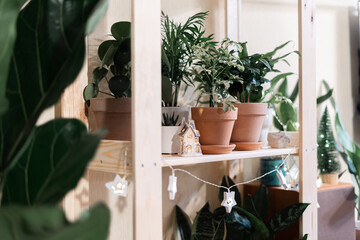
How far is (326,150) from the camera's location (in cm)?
187

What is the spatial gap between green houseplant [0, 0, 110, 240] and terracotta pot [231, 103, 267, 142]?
1.02 meters

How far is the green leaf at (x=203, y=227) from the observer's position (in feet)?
4.60

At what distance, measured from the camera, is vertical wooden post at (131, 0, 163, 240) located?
3.18ft

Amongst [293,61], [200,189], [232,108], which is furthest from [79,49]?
[293,61]

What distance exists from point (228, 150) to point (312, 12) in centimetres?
59

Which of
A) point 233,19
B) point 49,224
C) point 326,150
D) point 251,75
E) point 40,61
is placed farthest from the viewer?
point 326,150

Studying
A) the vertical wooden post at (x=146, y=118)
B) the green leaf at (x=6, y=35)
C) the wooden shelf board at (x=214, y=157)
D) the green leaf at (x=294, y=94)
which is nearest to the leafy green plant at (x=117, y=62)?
the vertical wooden post at (x=146, y=118)

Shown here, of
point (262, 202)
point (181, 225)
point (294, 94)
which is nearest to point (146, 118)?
point (181, 225)

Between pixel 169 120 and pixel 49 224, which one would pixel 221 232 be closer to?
pixel 169 120

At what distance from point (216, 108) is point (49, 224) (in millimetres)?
1042

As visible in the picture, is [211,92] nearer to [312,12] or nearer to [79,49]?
[312,12]

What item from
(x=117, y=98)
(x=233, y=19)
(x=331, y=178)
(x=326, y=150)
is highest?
(x=233, y=19)

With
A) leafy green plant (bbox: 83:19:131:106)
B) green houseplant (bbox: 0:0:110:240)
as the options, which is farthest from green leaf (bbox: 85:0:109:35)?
leafy green plant (bbox: 83:19:131:106)

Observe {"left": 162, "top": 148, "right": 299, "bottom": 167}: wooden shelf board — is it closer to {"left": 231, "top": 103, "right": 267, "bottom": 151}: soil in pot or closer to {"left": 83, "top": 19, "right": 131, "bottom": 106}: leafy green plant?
{"left": 231, "top": 103, "right": 267, "bottom": 151}: soil in pot
